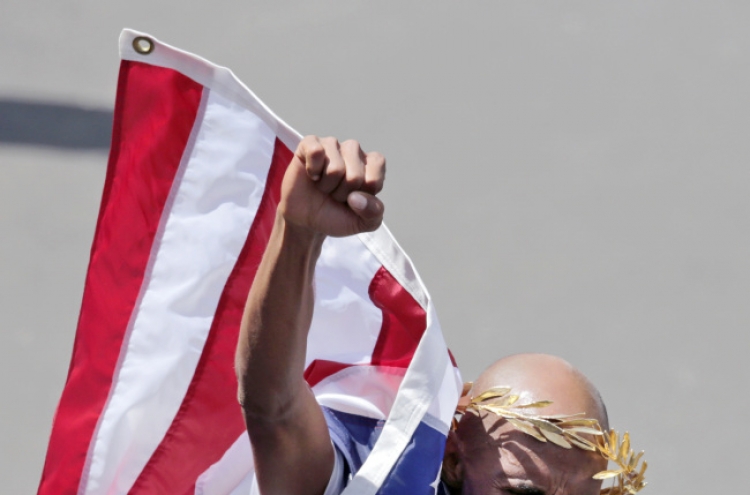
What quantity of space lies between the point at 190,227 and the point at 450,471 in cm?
52

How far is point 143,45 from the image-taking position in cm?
178

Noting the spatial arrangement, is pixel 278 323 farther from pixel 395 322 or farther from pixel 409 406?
pixel 395 322

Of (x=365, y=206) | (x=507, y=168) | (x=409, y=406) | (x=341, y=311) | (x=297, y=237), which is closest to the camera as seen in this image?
(x=365, y=206)

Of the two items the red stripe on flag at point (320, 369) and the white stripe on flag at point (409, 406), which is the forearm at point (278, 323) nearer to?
the white stripe on flag at point (409, 406)

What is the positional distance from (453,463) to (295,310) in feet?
1.65

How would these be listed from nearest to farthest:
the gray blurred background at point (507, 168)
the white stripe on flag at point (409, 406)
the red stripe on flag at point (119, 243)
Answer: the white stripe on flag at point (409, 406), the red stripe on flag at point (119, 243), the gray blurred background at point (507, 168)

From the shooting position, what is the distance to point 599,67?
3.52 m

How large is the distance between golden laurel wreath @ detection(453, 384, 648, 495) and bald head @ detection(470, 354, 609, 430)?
0.06ft

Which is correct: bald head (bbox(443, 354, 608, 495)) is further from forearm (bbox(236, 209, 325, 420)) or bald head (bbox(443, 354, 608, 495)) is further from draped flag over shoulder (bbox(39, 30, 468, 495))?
forearm (bbox(236, 209, 325, 420))

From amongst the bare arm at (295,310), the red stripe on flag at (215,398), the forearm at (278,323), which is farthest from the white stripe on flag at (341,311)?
the forearm at (278,323)

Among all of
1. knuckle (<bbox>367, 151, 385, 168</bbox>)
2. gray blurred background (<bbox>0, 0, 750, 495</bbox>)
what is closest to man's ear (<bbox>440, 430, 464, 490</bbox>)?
knuckle (<bbox>367, 151, 385, 168</bbox>)

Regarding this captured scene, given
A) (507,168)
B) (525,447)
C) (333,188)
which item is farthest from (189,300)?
(507,168)

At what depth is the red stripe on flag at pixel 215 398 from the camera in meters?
1.84

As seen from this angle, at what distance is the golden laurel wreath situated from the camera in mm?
1724
